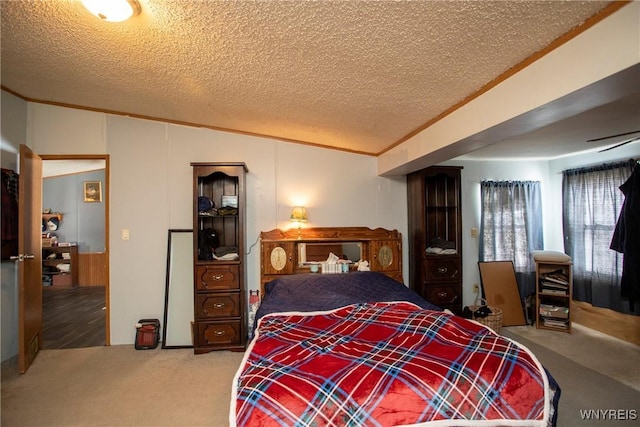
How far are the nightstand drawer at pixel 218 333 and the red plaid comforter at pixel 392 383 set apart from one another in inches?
62.4

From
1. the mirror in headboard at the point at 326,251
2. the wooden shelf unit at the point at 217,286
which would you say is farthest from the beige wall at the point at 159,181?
the wooden shelf unit at the point at 217,286

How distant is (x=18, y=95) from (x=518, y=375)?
4870 millimetres

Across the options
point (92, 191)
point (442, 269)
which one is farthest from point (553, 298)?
point (92, 191)

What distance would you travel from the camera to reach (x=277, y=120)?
9.94ft

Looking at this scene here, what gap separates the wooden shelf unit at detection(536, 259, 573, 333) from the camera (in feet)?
12.0

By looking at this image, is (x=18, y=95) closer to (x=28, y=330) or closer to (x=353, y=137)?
(x=28, y=330)

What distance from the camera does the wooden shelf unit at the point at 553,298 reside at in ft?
12.0

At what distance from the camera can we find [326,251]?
3.72 m

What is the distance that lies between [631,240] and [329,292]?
3.18 metres

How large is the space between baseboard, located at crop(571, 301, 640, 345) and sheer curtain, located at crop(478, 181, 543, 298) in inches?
21.0

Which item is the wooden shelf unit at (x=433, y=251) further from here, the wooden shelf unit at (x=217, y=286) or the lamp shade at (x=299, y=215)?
the wooden shelf unit at (x=217, y=286)

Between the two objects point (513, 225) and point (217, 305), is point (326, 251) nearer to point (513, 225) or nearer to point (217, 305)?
point (217, 305)

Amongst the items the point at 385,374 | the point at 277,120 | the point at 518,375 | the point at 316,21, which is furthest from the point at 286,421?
the point at 277,120

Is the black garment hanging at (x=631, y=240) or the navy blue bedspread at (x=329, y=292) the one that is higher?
the black garment hanging at (x=631, y=240)
